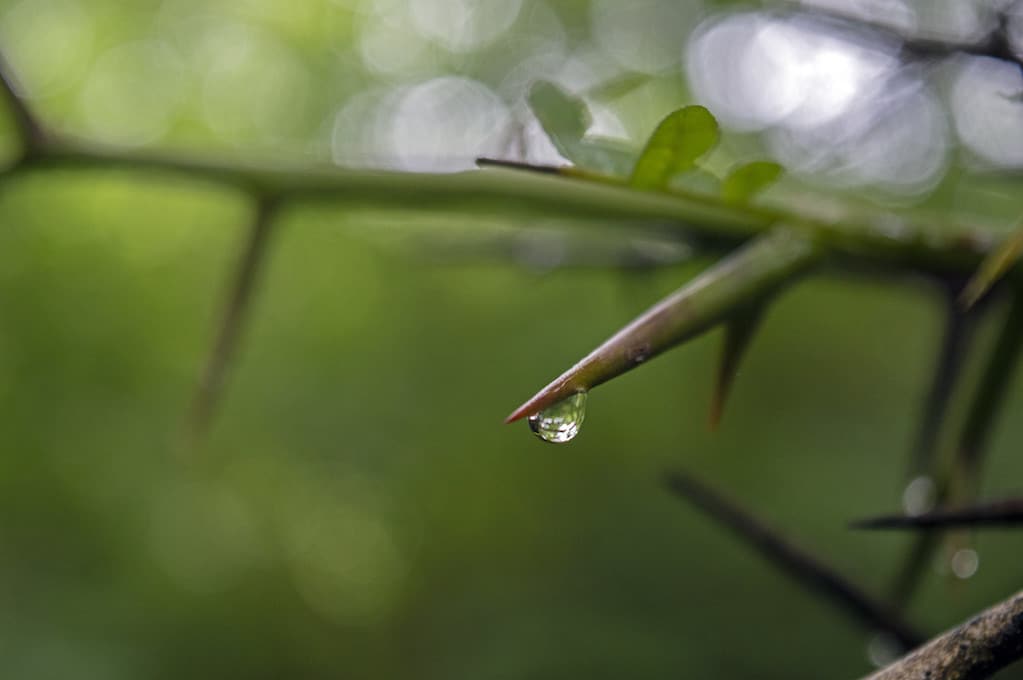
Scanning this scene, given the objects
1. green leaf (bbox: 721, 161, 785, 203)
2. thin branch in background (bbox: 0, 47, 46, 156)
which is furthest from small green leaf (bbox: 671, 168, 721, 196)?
thin branch in background (bbox: 0, 47, 46, 156)

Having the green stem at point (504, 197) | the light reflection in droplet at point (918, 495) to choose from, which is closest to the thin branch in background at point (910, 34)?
the green stem at point (504, 197)

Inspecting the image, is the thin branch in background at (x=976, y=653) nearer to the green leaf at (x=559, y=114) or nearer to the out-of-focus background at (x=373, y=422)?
the green leaf at (x=559, y=114)

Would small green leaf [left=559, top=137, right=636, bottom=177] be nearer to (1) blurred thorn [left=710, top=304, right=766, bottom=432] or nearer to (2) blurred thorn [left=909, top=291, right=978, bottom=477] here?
(1) blurred thorn [left=710, top=304, right=766, bottom=432]

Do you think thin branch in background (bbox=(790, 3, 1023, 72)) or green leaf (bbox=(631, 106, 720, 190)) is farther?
thin branch in background (bbox=(790, 3, 1023, 72))

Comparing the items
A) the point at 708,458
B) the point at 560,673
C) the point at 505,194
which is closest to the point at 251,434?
the point at 560,673

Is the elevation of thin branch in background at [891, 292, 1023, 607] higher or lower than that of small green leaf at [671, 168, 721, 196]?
lower

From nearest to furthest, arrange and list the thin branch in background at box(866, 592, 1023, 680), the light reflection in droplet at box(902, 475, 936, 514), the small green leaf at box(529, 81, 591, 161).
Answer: the thin branch in background at box(866, 592, 1023, 680), the small green leaf at box(529, 81, 591, 161), the light reflection in droplet at box(902, 475, 936, 514)

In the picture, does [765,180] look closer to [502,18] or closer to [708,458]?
[708,458]
